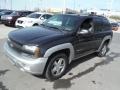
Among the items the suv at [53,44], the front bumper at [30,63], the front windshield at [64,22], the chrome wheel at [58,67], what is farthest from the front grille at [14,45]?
the front windshield at [64,22]

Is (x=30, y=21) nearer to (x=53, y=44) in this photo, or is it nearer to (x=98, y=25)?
(x=98, y=25)

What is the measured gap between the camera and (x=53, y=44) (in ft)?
14.5

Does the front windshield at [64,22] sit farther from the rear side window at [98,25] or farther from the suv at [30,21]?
the suv at [30,21]

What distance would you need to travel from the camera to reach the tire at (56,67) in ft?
15.0

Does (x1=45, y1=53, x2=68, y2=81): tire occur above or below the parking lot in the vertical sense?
above

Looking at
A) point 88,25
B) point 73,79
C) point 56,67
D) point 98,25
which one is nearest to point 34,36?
point 56,67

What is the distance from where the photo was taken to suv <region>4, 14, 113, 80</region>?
420 cm

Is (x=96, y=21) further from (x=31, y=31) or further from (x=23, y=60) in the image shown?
(x=23, y=60)

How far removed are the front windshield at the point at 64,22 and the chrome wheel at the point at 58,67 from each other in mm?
1033

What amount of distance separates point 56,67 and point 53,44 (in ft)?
2.44

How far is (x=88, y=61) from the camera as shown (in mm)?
6770

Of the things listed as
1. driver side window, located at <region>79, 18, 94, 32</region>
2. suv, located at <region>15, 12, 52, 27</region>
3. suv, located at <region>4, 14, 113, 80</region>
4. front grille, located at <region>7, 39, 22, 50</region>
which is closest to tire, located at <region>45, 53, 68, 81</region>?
suv, located at <region>4, 14, 113, 80</region>

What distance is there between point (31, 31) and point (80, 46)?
1.55 meters

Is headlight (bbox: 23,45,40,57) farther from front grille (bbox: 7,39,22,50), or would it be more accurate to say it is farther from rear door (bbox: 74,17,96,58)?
rear door (bbox: 74,17,96,58)
